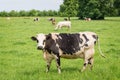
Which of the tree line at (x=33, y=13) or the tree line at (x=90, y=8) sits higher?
the tree line at (x=90, y=8)

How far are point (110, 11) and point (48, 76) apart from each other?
259 feet

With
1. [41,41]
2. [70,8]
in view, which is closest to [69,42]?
[41,41]

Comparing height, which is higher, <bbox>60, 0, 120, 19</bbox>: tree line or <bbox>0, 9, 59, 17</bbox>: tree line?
<bbox>60, 0, 120, 19</bbox>: tree line

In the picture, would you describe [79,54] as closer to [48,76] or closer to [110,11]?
[48,76]

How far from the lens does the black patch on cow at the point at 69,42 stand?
11460 mm

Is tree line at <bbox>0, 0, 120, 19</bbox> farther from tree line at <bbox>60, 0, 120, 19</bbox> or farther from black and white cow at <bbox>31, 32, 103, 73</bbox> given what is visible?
black and white cow at <bbox>31, 32, 103, 73</bbox>

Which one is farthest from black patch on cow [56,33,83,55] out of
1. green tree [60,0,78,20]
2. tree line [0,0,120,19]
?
green tree [60,0,78,20]

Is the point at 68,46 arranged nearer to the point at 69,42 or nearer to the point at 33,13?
the point at 69,42

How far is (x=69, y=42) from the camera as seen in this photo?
11633 millimetres

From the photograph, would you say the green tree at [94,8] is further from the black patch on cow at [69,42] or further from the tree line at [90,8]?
the black patch on cow at [69,42]

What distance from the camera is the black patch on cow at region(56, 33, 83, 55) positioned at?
11460 millimetres

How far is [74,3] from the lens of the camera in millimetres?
90125

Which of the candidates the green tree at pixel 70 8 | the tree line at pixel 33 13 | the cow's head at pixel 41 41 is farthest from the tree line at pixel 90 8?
the cow's head at pixel 41 41

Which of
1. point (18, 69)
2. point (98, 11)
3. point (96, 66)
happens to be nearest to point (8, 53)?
point (18, 69)
